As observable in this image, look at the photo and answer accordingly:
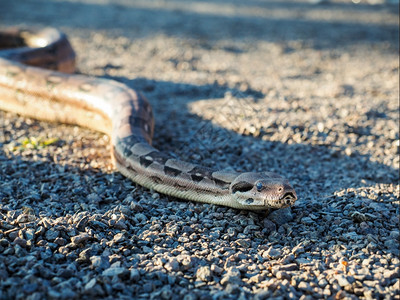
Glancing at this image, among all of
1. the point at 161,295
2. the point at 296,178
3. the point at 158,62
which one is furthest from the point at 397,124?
the point at 158,62

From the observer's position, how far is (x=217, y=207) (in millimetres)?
5211

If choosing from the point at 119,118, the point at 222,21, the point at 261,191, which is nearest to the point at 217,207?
Answer: the point at 261,191

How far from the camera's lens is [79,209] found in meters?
5.07

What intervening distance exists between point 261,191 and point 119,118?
10.0 feet

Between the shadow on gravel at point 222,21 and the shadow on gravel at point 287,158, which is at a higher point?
the shadow on gravel at point 222,21

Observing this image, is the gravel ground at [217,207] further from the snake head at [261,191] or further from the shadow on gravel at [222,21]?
the shadow on gravel at [222,21]

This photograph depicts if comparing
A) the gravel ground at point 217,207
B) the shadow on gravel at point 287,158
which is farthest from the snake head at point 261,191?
the shadow on gravel at point 287,158

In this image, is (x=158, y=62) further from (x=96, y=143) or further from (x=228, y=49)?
(x=96, y=143)

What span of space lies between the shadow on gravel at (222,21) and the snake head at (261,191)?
968 centimetres

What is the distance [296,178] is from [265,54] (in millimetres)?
7680

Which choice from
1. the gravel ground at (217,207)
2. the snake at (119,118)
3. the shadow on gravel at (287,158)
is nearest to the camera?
the gravel ground at (217,207)

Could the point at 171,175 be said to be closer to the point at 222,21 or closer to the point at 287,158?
the point at 287,158

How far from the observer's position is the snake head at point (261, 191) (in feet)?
15.4

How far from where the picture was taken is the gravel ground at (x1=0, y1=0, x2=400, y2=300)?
390 centimetres
